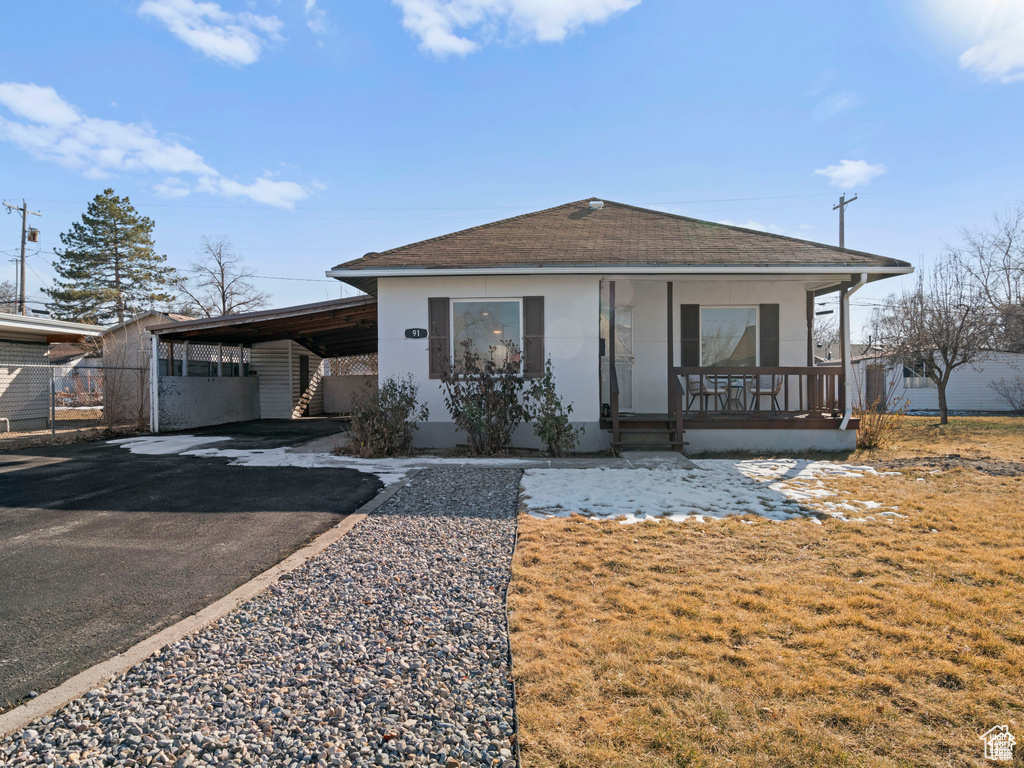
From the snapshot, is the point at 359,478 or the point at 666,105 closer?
the point at 359,478

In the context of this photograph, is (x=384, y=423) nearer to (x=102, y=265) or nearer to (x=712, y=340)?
(x=712, y=340)

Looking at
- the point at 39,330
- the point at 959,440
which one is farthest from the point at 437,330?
the point at 39,330

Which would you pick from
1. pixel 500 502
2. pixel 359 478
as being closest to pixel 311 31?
pixel 359 478

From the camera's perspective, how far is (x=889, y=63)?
1154 cm

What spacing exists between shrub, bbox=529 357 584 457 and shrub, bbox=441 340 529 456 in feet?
0.98

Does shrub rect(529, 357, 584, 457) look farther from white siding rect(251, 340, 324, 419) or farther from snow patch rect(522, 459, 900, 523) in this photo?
white siding rect(251, 340, 324, 419)

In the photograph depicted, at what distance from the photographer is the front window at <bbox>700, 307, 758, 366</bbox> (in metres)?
10.7

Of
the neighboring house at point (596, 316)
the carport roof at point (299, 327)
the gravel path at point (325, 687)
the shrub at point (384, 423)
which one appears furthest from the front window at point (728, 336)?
the gravel path at point (325, 687)

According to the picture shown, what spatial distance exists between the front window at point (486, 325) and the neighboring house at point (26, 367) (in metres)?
10.3

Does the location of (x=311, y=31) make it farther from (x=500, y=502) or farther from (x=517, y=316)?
(x=500, y=502)

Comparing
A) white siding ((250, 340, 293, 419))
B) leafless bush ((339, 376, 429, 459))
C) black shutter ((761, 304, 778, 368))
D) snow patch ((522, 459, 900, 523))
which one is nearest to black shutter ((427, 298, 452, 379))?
leafless bush ((339, 376, 429, 459))

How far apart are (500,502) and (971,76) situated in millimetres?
14688

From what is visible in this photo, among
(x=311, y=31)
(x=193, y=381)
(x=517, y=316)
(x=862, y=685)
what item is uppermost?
(x=311, y=31)

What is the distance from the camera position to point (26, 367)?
1336 centimetres
